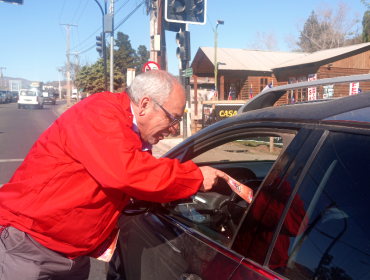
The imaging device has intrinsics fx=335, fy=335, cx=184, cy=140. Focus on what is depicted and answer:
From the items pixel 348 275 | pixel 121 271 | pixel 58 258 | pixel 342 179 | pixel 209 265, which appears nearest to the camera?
pixel 348 275

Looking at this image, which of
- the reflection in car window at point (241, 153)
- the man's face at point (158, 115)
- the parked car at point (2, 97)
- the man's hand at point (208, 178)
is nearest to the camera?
the man's hand at point (208, 178)

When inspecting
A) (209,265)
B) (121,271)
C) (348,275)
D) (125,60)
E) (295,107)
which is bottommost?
(121,271)

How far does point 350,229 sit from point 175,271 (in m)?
0.80

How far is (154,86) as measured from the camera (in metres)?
1.64

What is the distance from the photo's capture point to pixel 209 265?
4.39 feet

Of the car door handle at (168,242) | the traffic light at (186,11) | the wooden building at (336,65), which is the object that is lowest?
the car door handle at (168,242)

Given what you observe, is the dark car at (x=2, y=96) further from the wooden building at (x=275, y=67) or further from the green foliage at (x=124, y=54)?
the wooden building at (x=275, y=67)

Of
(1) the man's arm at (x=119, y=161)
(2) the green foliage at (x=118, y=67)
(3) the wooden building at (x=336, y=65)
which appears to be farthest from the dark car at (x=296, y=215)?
(2) the green foliage at (x=118, y=67)

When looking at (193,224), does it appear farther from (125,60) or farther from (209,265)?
(125,60)

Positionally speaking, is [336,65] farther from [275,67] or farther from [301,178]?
[301,178]

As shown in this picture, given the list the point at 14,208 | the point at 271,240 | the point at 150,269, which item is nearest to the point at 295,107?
the point at 271,240

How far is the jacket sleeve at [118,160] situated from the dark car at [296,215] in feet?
0.99

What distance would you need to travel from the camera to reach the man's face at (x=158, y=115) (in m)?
1.67

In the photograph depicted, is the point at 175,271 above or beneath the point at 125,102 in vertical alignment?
beneath
